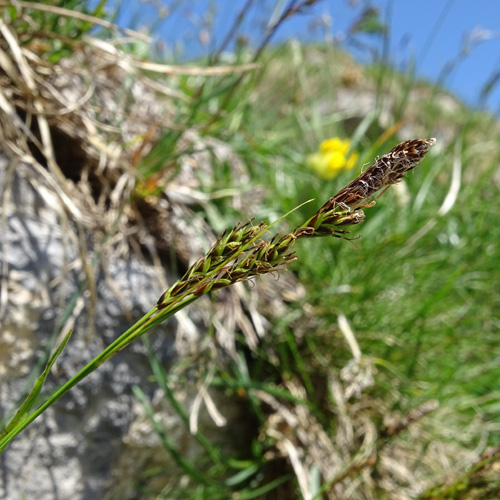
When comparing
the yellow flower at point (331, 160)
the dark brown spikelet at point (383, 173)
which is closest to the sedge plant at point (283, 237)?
the dark brown spikelet at point (383, 173)

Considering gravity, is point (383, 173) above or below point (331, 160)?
below

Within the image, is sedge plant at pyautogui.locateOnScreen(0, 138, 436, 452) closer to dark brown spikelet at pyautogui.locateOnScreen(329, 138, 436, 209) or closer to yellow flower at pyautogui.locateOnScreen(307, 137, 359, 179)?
dark brown spikelet at pyautogui.locateOnScreen(329, 138, 436, 209)

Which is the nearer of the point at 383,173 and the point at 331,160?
the point at 383,173

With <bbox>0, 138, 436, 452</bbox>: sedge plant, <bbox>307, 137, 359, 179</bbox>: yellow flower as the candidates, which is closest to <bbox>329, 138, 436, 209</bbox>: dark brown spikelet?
<bbox>0, 138, 436, 452</bbox>: sedge plant

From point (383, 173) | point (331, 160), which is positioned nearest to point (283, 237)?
point (383, 173)

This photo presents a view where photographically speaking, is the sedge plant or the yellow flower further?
the yellow flower

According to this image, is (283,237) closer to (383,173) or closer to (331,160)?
(383,173)
